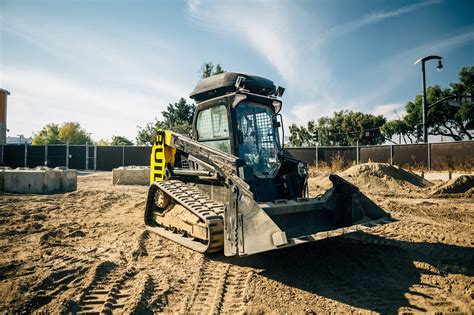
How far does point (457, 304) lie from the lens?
2.90 metres

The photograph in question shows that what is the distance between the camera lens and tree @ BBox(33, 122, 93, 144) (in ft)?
169

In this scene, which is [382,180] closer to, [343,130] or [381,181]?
[381,181]

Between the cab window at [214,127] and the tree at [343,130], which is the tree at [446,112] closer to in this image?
the tree at [343,130]

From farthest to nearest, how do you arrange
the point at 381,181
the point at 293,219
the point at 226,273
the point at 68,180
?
the point at 381,181 → the point at 68,180 → the point at 293,219 → the point at 226,273

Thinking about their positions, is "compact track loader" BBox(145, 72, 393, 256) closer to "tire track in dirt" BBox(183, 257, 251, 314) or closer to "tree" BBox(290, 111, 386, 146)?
"tire track in dirt" BBox(183, 257, 251, 314)

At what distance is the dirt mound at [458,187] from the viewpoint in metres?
10.9

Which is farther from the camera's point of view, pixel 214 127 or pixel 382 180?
pixel 382 180

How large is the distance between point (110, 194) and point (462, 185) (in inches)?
514

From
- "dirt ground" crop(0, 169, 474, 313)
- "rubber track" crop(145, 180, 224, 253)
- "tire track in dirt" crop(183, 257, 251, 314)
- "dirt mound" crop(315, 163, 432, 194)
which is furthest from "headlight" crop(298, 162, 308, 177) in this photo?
"dirt mound" crop(315, 163, 432, 194)

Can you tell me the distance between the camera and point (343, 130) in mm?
39938

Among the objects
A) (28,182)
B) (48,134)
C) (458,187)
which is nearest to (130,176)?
(28,182)

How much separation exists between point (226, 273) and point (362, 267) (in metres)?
1.82

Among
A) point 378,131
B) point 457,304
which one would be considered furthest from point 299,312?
point 378,131

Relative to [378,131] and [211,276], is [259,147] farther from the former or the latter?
[378,131]
